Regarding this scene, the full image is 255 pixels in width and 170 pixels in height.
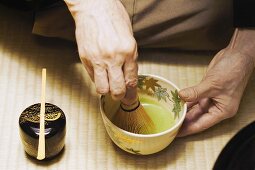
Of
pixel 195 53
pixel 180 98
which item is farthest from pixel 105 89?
pixel 195 53

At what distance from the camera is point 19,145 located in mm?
1060

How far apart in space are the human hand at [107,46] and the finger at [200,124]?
0.68ft

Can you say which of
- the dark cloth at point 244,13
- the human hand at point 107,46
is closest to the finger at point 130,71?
the human hand at point 107,46

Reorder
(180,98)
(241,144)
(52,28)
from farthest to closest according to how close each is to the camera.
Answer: (52,28) < (180,98) < (241,144)

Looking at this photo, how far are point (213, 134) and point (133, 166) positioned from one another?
21 centimetres

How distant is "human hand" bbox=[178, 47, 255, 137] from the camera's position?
1054mm

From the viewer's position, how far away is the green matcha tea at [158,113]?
105 cm

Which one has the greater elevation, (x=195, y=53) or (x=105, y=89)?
(x=105, y=89)

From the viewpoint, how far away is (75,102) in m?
1.15

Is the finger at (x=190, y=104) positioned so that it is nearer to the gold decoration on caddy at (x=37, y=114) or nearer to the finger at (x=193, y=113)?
the finger at (x=193, y=113)

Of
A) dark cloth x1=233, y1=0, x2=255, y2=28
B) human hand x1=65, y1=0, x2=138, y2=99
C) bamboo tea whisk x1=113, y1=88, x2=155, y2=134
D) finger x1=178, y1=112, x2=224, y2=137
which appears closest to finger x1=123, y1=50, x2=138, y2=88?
human hand x1=65, y1=0, x2=138, y2=99

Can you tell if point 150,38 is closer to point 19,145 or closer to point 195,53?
point 195,53

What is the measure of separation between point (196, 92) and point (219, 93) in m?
0.06

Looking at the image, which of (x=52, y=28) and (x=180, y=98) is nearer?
(x=180, y=98)
